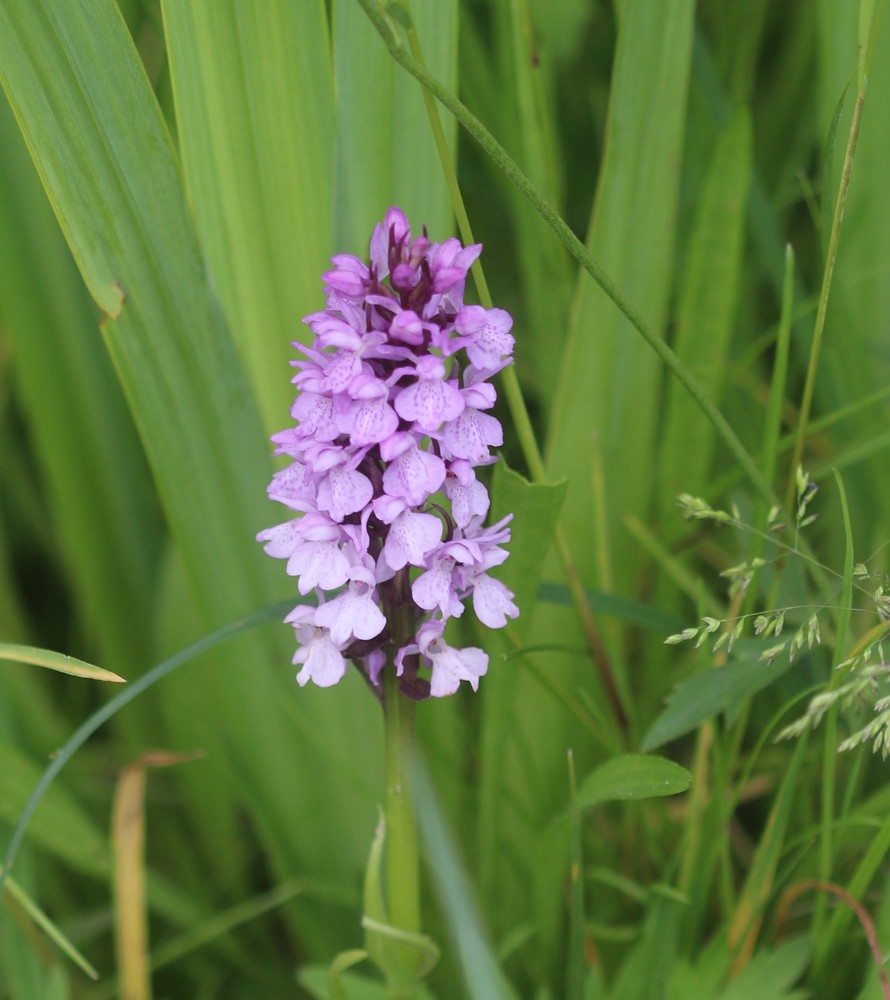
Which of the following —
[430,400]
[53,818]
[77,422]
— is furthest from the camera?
[77,422]

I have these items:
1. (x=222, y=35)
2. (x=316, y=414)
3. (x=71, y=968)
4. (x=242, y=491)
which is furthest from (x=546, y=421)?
(x=71, y=968)

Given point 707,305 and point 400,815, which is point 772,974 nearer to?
point 400,815

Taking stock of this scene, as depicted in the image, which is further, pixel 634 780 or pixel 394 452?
pixel 634 780

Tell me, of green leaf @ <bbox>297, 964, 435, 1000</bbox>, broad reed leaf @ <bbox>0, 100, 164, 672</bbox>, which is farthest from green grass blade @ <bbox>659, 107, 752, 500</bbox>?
broad reed leaf @ <bbox>0, 100, 164, 672</bbox>

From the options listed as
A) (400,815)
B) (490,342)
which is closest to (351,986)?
(400,815)

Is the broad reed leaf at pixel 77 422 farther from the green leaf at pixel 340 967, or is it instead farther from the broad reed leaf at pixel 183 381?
the green leaf at pixel 340 967

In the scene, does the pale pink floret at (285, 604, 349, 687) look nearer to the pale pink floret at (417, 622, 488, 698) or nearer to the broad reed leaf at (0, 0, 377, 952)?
the pale pink floret at (417, 622, 488, 698)

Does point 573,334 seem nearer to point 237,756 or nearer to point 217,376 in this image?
point 217,376
